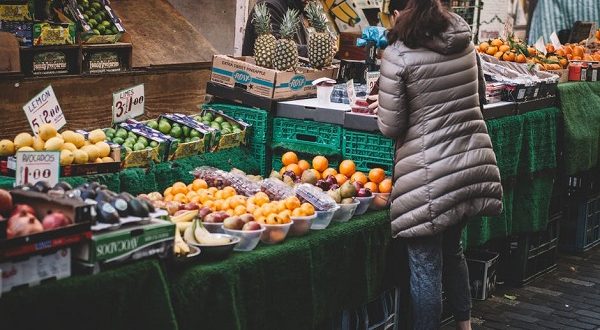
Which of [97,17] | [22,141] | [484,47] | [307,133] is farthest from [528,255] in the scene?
[97,17]

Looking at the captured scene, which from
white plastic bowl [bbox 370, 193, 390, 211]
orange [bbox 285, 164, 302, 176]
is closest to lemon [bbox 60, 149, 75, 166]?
orange [bbox 285, 164, 302, 176]

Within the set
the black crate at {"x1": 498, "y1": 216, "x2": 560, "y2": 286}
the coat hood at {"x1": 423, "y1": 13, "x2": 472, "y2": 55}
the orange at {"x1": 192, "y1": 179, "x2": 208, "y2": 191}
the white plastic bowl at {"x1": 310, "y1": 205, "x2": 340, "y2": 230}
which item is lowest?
the black crate at {"x1": 498, "y1": 216, "x2": 560, "y2": 286}

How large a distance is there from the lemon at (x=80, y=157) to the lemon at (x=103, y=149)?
0.42ft

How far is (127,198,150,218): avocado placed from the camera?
135 inches

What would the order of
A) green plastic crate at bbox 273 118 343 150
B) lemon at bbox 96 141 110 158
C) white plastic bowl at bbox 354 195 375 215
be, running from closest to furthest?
1. lemon at bbox 96 141 110 158
2. white plastic bowl at bbox 354 195 375 215
3. green plastic crate at bbox 273 118 343 150

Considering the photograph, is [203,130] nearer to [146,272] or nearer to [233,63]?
[233,63]

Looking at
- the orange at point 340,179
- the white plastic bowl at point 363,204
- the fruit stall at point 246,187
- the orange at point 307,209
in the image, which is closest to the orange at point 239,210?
the fruit stall at point 246,187

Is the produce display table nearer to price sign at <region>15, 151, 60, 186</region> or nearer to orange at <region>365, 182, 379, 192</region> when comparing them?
price sign at <region>15, 151, 60, 186</region>

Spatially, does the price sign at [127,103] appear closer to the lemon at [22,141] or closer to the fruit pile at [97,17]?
the lemon at [22,141]

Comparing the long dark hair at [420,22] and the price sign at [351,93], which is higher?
the long dark hair at [420,22]

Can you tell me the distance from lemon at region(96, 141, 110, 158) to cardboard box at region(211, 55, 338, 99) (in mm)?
1452

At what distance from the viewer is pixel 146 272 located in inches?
131

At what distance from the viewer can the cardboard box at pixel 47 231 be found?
2906mm

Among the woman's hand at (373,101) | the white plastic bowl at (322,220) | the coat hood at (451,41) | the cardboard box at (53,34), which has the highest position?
the coat hood at (451,41)
